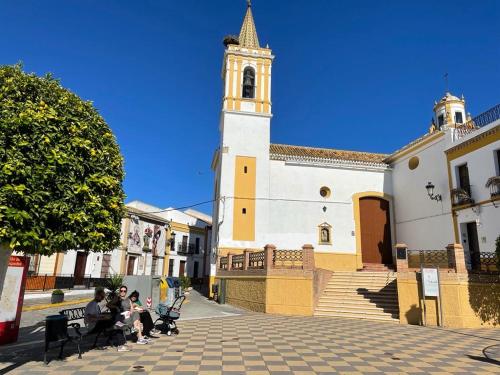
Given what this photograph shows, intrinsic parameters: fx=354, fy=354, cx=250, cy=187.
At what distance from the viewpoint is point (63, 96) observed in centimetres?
600

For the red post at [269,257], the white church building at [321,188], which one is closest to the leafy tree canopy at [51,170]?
the red post at [269,257]

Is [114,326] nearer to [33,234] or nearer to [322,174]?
[33,234]

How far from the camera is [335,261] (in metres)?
20.6

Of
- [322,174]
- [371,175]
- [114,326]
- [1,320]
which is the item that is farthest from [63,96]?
[371,175]

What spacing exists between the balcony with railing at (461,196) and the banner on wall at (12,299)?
55.0ft

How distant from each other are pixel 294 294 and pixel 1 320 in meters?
9.14

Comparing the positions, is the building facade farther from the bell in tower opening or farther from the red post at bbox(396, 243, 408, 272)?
the red post at bbox(396, 243, 408, 272)

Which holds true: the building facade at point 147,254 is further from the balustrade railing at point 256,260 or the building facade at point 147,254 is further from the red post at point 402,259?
the red post at point 402,259

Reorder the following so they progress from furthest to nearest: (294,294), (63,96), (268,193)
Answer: (268,193)
(294,294)
(63,96)

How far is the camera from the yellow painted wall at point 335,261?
20.5 metres

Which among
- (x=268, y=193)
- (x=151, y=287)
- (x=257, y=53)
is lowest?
(x=151, y=287)

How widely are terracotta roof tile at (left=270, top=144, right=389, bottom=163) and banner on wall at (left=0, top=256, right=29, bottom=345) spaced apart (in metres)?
15.9

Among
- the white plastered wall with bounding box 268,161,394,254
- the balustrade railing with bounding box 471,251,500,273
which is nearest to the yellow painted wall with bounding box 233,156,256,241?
the white plastered wall with bounding box 268,161,394,254

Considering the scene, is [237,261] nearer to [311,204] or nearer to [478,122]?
[311,204]
